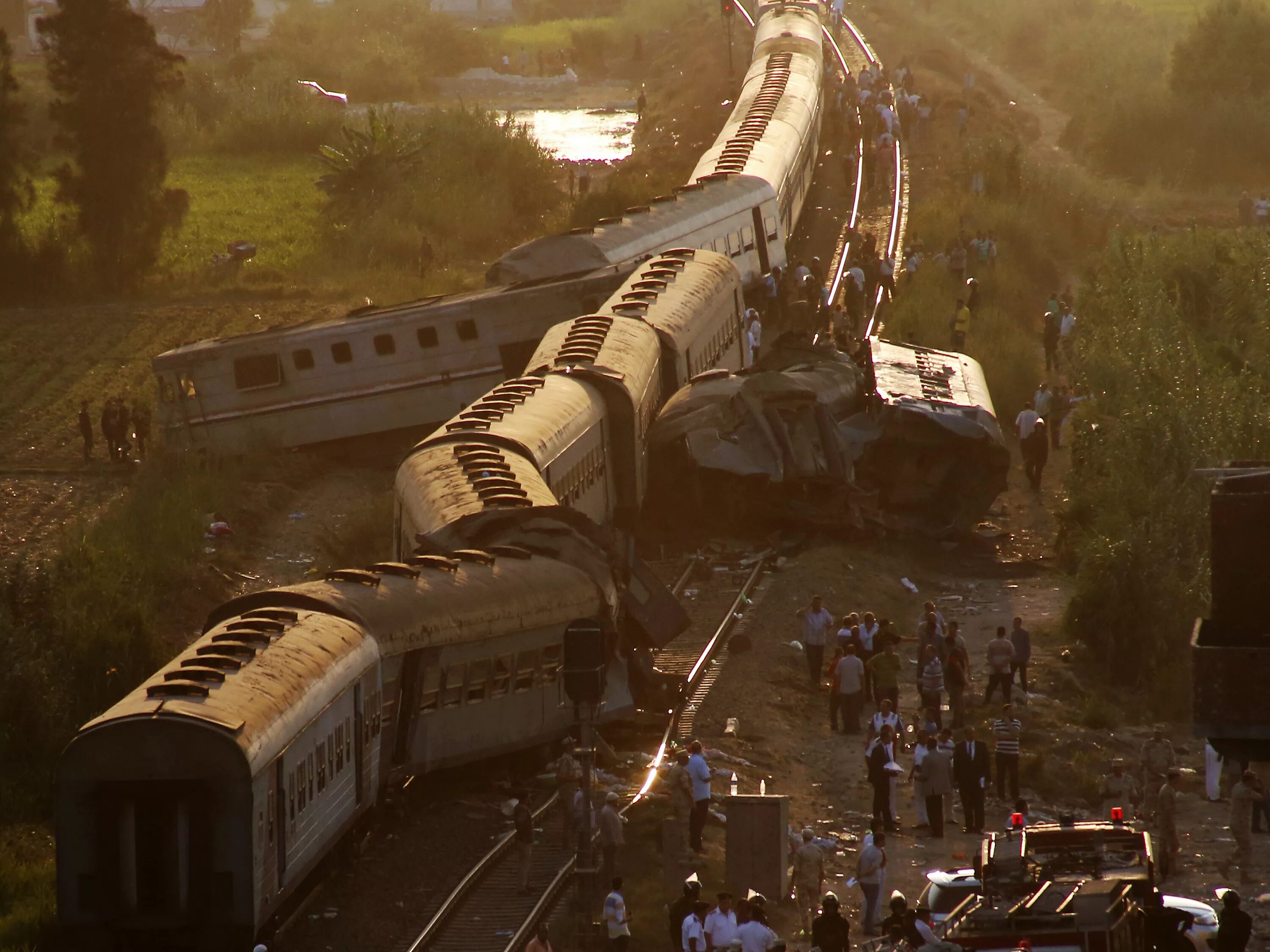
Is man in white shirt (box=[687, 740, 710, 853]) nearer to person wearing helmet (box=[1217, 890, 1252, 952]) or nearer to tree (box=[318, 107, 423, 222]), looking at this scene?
person wearing helmet (box=[1217, 890, 1252, 952])

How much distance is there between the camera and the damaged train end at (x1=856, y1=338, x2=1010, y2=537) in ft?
102

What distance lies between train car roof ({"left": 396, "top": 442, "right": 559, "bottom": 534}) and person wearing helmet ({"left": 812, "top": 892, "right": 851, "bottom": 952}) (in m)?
7.19

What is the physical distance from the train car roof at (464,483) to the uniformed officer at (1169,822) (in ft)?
22.5

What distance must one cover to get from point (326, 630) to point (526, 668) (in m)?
3.17

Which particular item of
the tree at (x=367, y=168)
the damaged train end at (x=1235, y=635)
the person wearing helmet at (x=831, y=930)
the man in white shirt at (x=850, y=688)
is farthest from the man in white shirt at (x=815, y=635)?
the tree at (x=367, y=168)

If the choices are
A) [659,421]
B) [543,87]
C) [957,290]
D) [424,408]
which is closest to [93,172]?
[424,408]

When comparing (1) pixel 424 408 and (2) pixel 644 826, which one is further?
(1) pixel 424 408

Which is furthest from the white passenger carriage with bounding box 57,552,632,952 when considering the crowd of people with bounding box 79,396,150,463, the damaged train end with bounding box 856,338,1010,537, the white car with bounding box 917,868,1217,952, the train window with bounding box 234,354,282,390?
the crowd of people with bounding box 79,396,150,463

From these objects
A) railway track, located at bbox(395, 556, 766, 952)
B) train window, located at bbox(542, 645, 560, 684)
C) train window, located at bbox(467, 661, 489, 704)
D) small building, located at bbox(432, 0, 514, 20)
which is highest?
train window, located at bbox(467, 661, 489, 704)

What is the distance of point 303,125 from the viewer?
6794 cm

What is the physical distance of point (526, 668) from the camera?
A: 2023 cm

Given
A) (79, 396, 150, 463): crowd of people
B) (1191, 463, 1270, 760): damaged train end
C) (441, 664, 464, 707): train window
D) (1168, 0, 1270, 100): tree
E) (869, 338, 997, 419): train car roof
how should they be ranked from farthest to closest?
(1168, 0, 1270, 100): tree
(79, 396, 150, 463): crowd of people
(869, 338, 997, 419): train car roof
(441, 664, 464, 707): train window
(1191, 463, 1270, 760): damaged train end

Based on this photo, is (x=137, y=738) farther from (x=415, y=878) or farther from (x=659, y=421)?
(x=659, y=421)

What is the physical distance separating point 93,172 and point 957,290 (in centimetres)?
1930
